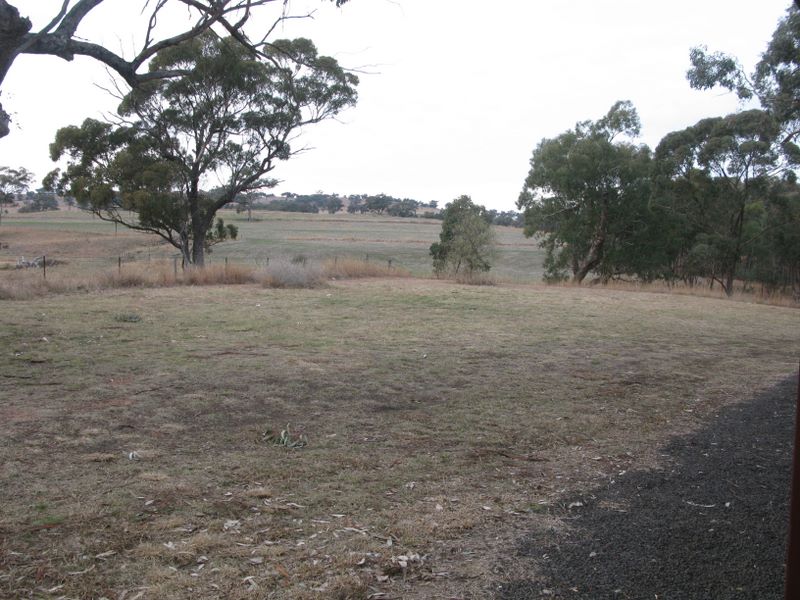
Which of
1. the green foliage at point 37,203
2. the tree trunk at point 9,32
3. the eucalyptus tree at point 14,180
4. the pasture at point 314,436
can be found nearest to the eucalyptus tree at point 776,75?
the pasture at point 314,436

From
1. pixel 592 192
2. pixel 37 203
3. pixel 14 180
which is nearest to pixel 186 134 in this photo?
pixel 592 192

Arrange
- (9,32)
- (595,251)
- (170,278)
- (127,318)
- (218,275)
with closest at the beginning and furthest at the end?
(9,32) → (127,318) → (170,278) → (218,275) → (595,251)

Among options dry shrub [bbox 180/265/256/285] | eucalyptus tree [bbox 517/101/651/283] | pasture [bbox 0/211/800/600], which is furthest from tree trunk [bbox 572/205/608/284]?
pasture [bbox 0/211/800/600]

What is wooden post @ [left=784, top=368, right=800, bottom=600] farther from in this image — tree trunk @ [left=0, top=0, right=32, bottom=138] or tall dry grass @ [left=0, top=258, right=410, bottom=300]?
tall dry grass @ [left=0, top=258, right=410, bottom=300]

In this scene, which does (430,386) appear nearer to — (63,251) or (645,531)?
(645,531)

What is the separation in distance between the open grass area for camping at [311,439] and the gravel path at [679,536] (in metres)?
0.25

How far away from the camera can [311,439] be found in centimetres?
536

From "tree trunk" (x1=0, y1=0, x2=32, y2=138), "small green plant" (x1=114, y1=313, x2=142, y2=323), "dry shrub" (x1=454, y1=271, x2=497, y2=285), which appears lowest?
"small green plant" (x1=114, y1=313, x2=142, y2=323)

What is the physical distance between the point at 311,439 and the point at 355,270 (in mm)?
18928

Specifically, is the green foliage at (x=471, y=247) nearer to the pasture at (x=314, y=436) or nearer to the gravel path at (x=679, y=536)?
the pasture at (x=314, y=436)

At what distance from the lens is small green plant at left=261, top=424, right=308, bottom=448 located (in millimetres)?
5168

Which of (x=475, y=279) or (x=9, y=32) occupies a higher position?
(x=9, y=32)

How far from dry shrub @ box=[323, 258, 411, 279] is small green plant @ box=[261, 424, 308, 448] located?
1753cm

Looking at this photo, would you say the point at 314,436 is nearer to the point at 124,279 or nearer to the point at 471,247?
the point at 124,279
